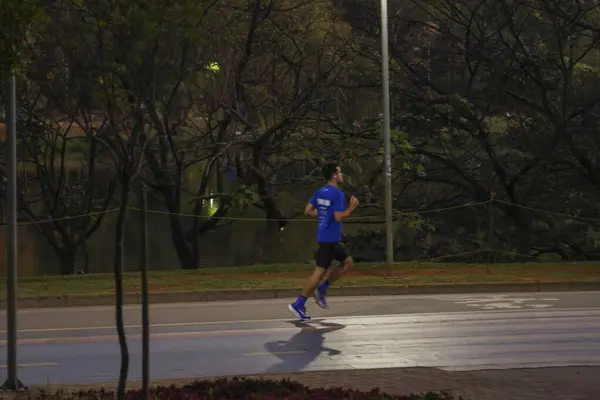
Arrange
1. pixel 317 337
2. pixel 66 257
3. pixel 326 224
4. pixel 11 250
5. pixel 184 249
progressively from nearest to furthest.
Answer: pixel 11 250 → pixel 317 337 → pixel 326 224 → pixel 66 257 → pixel 184 249

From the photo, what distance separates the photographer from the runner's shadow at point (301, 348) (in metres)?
10.4

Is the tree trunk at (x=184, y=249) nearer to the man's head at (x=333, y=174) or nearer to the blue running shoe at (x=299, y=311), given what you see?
the blue running shoe at (x=299, y=311)

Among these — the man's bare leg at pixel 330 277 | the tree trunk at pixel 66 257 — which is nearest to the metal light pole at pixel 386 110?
the man's bare leg at pixel 330 277

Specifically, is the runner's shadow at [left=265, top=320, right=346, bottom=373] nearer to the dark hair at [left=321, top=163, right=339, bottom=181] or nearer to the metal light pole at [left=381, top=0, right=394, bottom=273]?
the dark hair at [left=321, top=163, right=339, bottom=181]

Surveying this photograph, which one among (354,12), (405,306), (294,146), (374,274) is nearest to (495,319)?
(405,306)

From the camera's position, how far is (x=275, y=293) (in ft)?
57.6

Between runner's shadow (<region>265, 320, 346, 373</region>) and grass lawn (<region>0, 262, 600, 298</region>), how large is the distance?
4.69 meters

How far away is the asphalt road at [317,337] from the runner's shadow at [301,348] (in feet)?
0.04

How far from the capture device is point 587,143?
1155 inches

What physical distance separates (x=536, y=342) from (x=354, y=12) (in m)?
19.2

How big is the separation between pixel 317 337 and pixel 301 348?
0.86 m

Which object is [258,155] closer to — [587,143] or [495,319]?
[587,143]

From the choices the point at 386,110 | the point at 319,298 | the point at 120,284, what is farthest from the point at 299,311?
the point at 386,110

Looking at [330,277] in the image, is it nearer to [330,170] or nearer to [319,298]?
[319,298]
